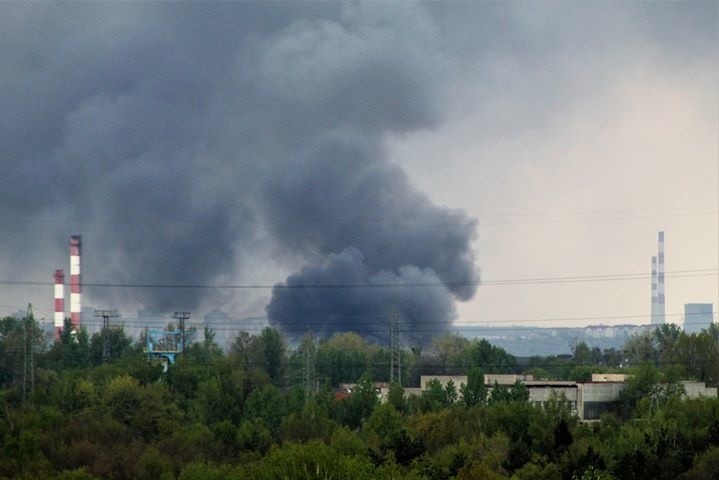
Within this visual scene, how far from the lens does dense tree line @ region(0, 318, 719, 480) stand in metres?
53.8

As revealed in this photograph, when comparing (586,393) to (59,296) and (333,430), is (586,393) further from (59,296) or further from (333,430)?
(59,296)

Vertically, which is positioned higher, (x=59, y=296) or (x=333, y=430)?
(x=59, y=296)

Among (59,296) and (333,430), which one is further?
(59,296)

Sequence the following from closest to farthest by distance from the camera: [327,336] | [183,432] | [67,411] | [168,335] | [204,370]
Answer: [183,432] < [67,411] < [204,370] < [168,335] < [327,336]

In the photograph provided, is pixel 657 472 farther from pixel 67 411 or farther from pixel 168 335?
pixel 168 335

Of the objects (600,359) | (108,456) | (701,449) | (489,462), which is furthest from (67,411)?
(600,359)

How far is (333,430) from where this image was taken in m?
67.6

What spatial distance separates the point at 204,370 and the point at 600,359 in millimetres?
64761

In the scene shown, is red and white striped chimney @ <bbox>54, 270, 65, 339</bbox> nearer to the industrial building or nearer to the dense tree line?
the dense tree line

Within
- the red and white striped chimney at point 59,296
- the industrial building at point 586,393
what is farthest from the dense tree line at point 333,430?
the red and white striped chimney at point 59,296

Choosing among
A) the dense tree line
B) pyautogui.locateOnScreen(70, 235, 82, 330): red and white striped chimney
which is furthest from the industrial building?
pyautogui.locateOnScreen(70, 235, 82, 330): red and white striped chimney

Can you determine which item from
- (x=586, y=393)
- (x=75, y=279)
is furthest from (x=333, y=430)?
(x=75, y=279)

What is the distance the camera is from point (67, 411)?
254ft

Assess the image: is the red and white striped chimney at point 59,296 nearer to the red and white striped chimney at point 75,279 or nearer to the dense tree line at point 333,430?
the red and white striped chimney at point 75,279
